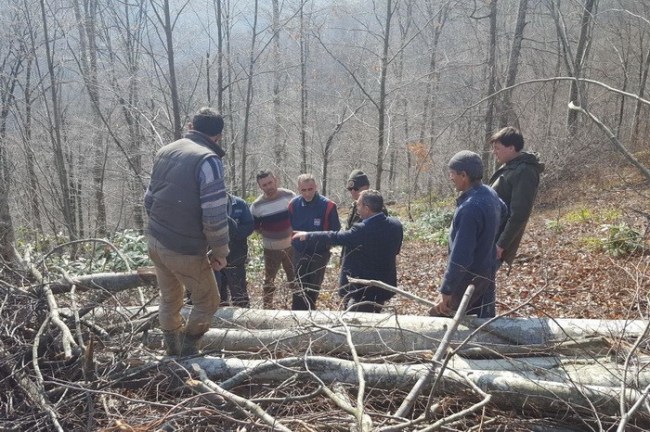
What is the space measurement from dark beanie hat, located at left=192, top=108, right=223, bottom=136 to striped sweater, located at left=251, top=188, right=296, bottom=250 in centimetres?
198

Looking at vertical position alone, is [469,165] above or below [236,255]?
above

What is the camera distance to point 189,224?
10.3 ft

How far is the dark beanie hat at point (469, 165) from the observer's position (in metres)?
3.28

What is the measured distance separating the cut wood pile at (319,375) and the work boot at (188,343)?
4.1 inches

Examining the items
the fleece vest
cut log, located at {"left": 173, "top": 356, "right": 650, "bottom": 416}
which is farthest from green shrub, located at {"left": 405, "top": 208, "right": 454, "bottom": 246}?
the fleece vest

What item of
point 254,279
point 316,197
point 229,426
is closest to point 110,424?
point 229,426

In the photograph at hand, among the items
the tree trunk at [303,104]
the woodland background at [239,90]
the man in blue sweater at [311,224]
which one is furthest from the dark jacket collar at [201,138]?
the tree trunk at [303,104]

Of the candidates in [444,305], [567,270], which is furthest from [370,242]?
[567,270]

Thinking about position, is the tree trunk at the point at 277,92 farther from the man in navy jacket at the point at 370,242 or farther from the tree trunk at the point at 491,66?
the man in navy jacket at the point at 370,242

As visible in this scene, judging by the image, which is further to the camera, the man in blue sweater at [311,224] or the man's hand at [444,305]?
the man in blue sweater at [311,224]

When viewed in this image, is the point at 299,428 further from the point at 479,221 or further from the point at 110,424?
the point at 479,221

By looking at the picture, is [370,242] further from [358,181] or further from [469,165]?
[469,165]

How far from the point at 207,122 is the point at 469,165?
6.34ft

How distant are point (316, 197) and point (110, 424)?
2.99 meters
